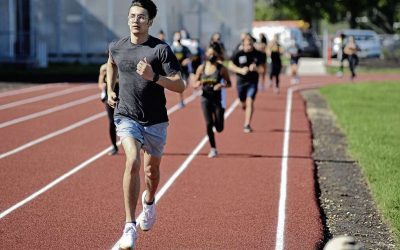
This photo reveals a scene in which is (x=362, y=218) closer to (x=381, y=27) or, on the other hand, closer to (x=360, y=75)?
(x=360, y=75)

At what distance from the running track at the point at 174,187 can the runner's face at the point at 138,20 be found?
197 cm

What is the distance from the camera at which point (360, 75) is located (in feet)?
134

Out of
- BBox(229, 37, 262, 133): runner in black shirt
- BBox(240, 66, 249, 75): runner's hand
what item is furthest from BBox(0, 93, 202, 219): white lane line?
BBox(229, 37, 262, 133): runner in black shirt

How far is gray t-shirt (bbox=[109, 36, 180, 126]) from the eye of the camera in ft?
23.4

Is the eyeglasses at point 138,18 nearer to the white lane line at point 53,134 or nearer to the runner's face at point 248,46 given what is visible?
the white lane line at point 53,134

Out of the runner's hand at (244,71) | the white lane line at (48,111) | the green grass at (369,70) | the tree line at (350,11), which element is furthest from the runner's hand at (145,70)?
the tree line at (350,11)

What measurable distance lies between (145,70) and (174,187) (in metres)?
4.21

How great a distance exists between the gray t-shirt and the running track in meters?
1.22

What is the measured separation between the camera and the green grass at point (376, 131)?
1011 cm

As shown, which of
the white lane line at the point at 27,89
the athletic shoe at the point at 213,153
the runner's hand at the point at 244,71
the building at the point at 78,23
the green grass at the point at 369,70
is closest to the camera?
the athletic shoe at the point at 213,153

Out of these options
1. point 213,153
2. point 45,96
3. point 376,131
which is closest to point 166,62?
point 213,153

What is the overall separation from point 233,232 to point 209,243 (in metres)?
0.55

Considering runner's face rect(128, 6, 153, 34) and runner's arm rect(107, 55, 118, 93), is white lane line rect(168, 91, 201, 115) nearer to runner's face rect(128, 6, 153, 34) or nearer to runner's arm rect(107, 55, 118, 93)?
runner's arm rect(107, 55, 118, 93)

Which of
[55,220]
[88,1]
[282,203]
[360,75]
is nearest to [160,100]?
[55,220]
